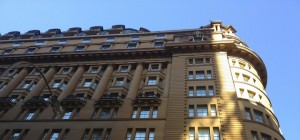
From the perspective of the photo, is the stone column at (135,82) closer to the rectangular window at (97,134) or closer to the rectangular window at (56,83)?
the rectangular window at (97,134)

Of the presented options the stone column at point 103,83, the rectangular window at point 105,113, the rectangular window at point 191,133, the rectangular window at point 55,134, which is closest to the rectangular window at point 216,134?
the rectangular window at point 191,133

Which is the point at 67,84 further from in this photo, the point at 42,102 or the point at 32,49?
the point at 32,49

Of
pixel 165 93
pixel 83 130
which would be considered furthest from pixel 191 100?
pixel 83 130

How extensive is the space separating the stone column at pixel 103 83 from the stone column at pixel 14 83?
15.7 meters

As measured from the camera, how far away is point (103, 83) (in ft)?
153

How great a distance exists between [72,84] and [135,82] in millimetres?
10876

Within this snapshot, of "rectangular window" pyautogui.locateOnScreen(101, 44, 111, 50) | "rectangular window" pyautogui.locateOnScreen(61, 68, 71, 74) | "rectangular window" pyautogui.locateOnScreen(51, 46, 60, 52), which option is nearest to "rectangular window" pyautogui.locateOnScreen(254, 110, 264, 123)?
"rectangular window" pyautogui.locateOnScreen(101, 44, 111, 50)

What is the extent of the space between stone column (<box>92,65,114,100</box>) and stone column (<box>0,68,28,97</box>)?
1573 centimetres

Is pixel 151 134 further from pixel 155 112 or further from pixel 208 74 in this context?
pixel 208 74

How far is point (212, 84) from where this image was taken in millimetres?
40875

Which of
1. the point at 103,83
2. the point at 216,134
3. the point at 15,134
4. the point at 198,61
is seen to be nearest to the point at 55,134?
the point at 15,134

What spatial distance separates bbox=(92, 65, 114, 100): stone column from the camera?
142ft

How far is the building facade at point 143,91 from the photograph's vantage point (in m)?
34.9

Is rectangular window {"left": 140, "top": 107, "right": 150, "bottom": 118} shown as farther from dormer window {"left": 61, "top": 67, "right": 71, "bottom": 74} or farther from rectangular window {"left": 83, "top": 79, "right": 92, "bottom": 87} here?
dormer window {"left": 61, "top": 67, "right": 71, "bottom": 74}
